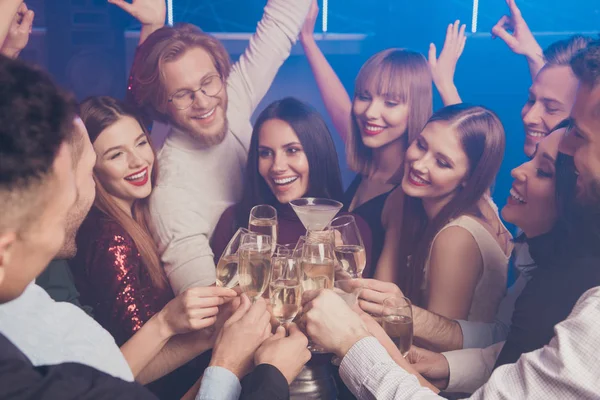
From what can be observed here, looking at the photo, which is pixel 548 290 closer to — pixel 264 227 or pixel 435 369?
pixel 435 369

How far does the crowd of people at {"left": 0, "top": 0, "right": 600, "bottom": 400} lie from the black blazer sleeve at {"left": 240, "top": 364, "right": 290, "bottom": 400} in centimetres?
1

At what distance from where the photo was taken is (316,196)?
2.43 metres

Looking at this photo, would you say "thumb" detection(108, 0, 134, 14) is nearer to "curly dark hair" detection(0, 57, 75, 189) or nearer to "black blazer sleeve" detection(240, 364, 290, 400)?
"curly dark hair" detection(0, 57, 75, 189)

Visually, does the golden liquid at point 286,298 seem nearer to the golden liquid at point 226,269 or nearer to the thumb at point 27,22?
the golden liquid at point 226,269

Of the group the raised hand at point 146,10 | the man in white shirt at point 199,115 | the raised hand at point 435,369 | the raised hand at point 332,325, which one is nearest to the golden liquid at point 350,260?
the raised hand at point 332,325

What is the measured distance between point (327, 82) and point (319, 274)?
2.65 feet

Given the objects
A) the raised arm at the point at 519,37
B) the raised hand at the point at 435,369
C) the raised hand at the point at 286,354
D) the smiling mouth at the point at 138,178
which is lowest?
the raised hand at the point at 435,369

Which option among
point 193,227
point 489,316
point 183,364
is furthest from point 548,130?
point 183,364

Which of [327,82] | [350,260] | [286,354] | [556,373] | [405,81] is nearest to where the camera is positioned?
[556,373]

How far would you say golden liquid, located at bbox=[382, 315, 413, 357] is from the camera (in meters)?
1.95

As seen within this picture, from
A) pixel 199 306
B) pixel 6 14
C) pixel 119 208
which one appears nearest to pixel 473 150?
pixel 199 306

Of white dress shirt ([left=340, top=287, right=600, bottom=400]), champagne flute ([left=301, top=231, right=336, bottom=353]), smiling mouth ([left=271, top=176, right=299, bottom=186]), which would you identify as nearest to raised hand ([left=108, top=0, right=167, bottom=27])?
smiling mouth ([left=271, top=176, right=299, bottom=186])

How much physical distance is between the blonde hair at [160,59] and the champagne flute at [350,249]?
2.58 ft

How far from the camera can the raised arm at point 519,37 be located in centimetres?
215
